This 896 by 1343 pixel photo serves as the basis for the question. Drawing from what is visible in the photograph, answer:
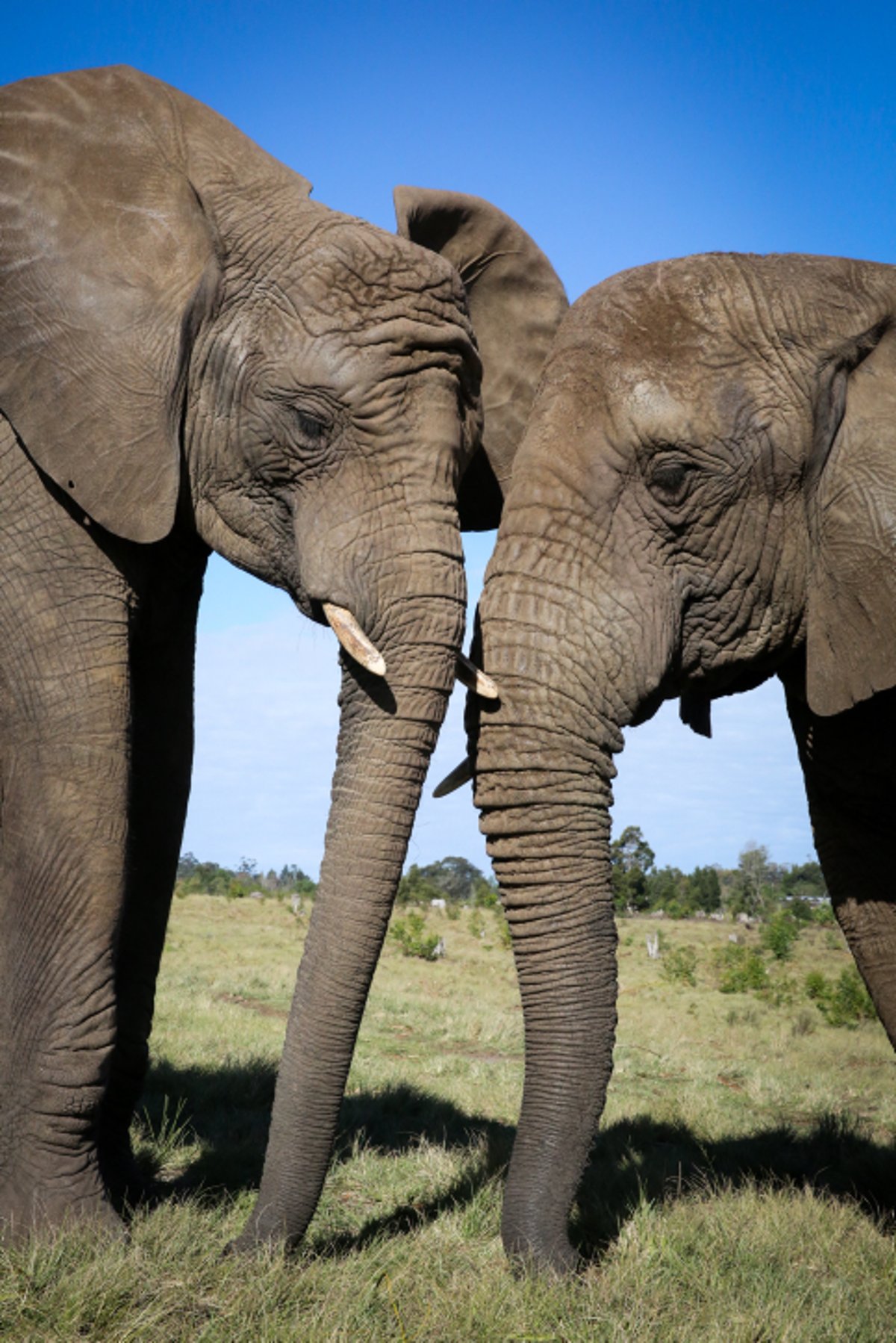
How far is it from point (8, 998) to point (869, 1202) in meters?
4.04

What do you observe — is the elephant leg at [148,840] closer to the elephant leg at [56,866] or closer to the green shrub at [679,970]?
the elephant leg at [56,866]

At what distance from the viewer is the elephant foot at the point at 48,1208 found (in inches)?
167

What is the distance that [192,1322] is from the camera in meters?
3.60

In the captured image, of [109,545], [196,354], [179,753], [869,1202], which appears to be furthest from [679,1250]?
[196,354]

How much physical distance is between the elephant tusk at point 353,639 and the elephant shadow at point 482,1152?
200cm

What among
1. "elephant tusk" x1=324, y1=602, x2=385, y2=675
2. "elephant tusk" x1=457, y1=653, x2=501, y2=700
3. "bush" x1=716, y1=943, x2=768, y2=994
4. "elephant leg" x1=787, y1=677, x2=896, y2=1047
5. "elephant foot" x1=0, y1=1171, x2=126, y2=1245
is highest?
"elephant tusk" x1=324, y1=602, x2=385, y2=675

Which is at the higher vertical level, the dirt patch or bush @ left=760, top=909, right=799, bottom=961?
bush @ left=760, top=909, right=799, bottom=961

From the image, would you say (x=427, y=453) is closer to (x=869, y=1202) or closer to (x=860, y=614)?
(x=860, y=614)

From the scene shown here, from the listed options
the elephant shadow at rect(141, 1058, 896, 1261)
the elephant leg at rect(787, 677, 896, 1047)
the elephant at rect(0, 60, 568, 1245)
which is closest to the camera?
the elephant at rect(0, 60, 568, 1245)

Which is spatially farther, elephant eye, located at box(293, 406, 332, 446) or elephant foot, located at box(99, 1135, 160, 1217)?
elephant foot, located at box(99, 1135, 160, 1217)

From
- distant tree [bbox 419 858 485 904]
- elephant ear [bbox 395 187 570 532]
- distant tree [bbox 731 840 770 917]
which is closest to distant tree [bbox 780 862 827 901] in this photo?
distant tree [bbox 731 840 770 917]

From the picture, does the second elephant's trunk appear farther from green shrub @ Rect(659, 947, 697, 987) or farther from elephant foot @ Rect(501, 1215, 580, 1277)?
green shrub @ Rect(659, 947, 697, 987)

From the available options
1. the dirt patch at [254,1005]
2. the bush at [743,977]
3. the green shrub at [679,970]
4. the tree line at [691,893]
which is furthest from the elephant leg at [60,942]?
the tree line at [691,893]

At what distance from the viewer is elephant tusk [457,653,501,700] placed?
4316mm
